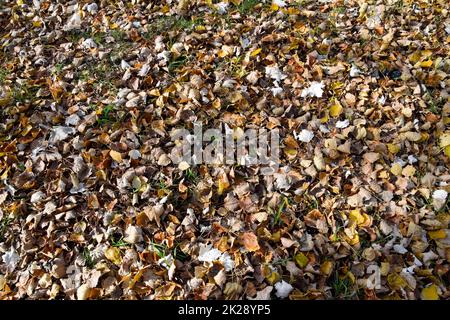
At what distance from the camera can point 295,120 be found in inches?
119

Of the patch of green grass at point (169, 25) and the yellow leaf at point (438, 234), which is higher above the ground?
the patch of green grass at point (169, 25)

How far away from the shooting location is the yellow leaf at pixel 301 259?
2.40 meters

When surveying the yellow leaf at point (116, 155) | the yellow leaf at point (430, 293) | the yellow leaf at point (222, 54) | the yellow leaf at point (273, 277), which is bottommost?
the yellow leaf at point (430, 293)

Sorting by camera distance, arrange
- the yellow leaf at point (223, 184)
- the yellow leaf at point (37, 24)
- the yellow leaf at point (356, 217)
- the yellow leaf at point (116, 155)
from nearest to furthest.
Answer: the yellow leaf at point (356, 217), the yellow leaf at point (223, 184), the yellow leaf at point (116, 155), the yellow leaf at point (37, 24)

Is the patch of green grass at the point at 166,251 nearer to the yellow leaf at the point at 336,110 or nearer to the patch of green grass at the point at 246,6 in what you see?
the yellow leaf at the point at 336,110

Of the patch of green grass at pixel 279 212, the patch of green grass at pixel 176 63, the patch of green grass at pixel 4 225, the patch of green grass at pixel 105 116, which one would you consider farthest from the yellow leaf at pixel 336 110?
the patch of green grass at pixel 4 225

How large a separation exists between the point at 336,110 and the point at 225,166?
0.93m

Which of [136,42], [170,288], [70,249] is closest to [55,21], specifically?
[136,42]

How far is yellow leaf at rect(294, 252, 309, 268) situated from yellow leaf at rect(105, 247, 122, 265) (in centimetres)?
102

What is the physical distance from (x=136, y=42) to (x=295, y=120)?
157 centimetres

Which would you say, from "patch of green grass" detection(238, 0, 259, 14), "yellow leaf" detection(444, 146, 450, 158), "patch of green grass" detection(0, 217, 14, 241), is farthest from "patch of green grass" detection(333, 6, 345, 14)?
"patch of green grass" detection(0, 217, 14, 241)

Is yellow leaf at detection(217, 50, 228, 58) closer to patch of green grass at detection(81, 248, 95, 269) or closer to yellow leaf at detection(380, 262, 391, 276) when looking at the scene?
patch of green grass at detection(81, 248, 95, 269)

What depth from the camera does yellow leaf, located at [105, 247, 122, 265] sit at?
245cm
